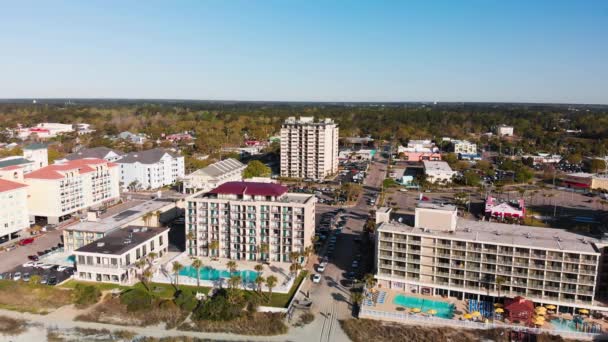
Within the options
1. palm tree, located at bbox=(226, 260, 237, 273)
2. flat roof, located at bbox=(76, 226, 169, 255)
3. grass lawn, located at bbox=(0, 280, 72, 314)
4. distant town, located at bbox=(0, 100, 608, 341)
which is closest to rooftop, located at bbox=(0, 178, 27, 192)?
distant town, located at bbox=(0, 100, 608, 341)

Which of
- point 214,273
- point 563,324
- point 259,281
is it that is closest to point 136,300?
point 214,273

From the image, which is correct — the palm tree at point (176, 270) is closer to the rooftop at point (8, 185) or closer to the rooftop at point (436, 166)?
the rooftop at point (8, 185)

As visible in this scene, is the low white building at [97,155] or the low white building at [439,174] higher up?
the low white building at [97,155]

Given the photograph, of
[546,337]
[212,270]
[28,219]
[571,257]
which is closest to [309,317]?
[212,270]

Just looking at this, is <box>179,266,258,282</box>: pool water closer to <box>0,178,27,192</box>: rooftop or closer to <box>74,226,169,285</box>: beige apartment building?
<box>74,226,169,285</box>: beige apartment building

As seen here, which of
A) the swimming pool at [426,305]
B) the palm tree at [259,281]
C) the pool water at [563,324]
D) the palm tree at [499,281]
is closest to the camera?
the pool water at [563,324]

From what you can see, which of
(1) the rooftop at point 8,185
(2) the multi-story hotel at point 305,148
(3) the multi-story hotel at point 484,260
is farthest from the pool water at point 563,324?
(2) the multi-story hotel at point 305,148
